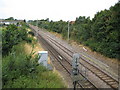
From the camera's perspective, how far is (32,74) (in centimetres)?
740

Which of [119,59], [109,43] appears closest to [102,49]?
[109,43]

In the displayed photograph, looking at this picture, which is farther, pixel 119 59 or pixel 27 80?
pixel 119 59

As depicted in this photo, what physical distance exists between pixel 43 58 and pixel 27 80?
15.7ft

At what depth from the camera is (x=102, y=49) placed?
15789 mm

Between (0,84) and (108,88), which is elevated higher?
(0,84)

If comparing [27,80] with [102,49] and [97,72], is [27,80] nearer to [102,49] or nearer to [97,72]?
[97,72]

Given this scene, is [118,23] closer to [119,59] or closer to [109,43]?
[109,43]

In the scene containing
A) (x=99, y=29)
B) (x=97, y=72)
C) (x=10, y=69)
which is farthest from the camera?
(x=99, y=29)

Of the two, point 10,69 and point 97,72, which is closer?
point 10,69

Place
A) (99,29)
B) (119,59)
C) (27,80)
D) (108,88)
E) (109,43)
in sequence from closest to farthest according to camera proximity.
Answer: (27,80)
(108,88)
(119,59)
(109,43)
(99,29)

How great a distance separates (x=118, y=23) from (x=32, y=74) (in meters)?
10.3

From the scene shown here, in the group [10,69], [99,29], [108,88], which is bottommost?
[108,88]

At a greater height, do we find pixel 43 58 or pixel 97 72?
pixel 43 58

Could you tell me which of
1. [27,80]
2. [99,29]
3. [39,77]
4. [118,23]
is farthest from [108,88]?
[99,29]
